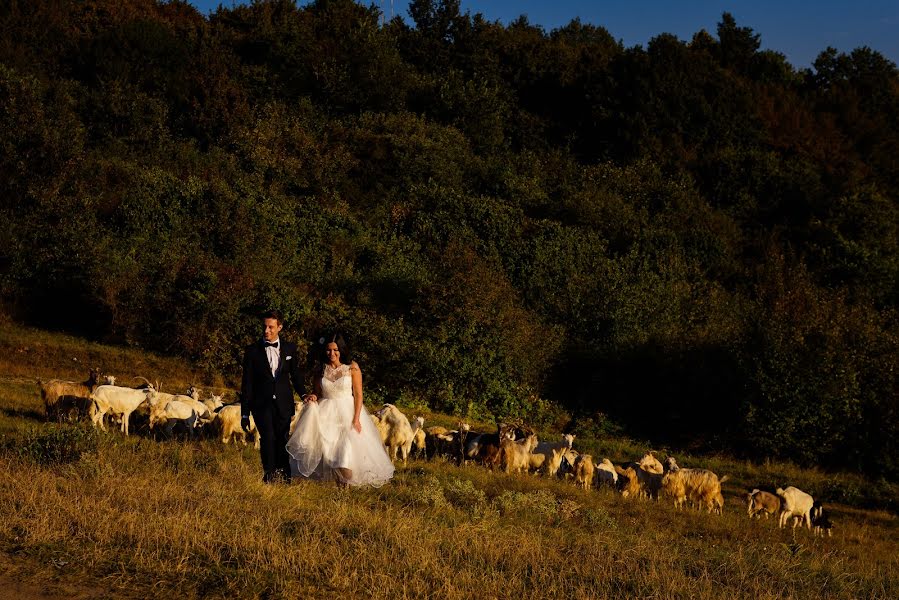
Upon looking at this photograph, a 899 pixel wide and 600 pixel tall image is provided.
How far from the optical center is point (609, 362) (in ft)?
117

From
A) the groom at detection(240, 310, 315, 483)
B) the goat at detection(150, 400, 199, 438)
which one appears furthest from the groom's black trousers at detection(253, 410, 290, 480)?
the goat at detection(150, 400, 199, 438)

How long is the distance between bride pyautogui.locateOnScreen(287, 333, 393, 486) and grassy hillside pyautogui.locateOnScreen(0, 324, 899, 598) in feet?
1.13

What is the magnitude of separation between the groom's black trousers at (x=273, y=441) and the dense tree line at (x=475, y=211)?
18.4m

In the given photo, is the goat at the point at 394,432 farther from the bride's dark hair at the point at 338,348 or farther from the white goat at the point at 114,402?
the bride's dark hair at the point at 338,348

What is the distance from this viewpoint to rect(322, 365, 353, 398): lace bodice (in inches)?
462

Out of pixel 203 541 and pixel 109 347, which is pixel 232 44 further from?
pixel 203 541

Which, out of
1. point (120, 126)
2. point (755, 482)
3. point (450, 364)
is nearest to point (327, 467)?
point (755, 482)

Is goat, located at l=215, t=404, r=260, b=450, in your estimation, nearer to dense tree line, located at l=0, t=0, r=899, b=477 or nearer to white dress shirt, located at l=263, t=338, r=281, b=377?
white dress shirt, located at l=263, t=338, r=281, b=377

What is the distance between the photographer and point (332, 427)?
11766mm

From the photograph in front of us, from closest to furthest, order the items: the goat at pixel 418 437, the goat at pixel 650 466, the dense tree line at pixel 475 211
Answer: the goat at pixel 418 437 < the goat at pixel 650 466 < the dense tree line at pixel 475 211

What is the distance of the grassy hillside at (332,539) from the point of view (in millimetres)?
7426

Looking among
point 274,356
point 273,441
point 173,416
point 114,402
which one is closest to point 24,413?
point 114,402

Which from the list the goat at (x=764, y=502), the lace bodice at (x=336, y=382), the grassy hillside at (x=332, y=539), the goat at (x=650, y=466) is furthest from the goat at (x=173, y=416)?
the goat at (x=764, y=502)

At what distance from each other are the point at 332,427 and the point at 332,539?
10.8ft
